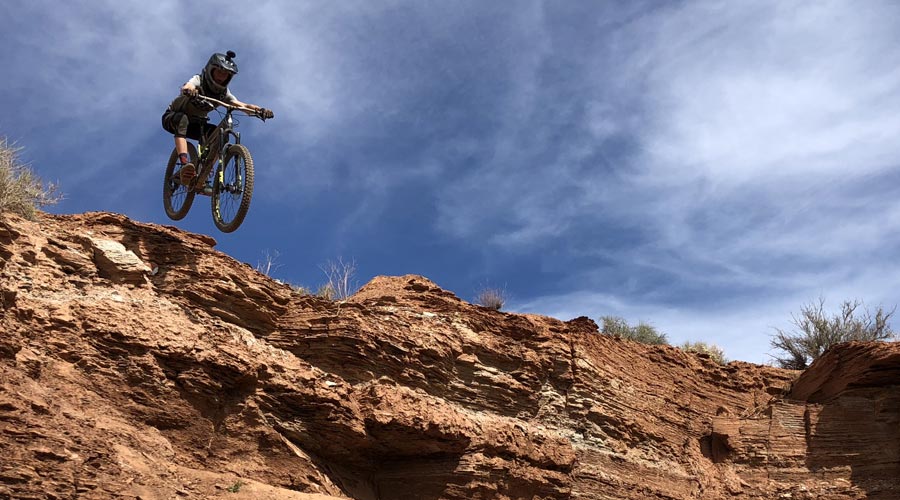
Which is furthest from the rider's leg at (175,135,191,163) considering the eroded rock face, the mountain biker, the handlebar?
the eroded rock face

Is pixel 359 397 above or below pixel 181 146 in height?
below

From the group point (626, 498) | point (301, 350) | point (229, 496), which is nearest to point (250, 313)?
point (301, 350)

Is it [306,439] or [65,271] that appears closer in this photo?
[65,271]

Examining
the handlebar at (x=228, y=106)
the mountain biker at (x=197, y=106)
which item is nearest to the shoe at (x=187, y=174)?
the mountain biker at (x=197, y=106)

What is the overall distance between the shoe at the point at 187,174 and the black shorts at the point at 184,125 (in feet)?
2.12

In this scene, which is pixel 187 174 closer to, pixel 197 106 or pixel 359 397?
pixel 197 106

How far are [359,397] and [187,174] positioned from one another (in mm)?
4182

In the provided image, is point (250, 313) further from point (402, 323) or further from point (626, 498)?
point (626, 498)

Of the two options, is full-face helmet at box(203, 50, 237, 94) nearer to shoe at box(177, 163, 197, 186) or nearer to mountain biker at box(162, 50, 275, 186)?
mountain biker at box(162, 50, 275, 186)

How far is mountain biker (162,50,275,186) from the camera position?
13.2 metres

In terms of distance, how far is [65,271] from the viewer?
12336mm

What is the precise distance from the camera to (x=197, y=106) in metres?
13.5

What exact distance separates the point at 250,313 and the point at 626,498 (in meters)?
7.39

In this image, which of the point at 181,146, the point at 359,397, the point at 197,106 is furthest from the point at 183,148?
the point at 359,397
